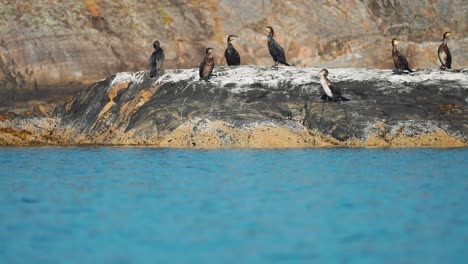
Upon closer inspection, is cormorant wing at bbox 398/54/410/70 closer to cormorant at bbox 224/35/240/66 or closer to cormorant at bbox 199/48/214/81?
cormorant at bbox 224/35/240/66

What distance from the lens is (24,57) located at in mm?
31125

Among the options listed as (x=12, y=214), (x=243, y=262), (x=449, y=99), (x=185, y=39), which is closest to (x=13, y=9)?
(x=185, y=39)

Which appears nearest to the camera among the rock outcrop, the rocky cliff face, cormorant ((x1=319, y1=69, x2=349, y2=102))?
the rock outcrop

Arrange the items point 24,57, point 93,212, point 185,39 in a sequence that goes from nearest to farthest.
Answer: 1. point 93,212
2. point 24,57
3. point 185,39

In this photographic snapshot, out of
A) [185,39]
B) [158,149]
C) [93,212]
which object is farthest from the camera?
[185,39]

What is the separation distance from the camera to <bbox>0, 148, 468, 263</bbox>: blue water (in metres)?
7.38

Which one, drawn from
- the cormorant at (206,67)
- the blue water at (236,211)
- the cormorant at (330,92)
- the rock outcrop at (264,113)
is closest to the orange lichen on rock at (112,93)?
the rock outcrop at (264,113)

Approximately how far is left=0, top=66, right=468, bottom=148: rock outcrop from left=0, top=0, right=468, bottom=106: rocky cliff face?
272 inches

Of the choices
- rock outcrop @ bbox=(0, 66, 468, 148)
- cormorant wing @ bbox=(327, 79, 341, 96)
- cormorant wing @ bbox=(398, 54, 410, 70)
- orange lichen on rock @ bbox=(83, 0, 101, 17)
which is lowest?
rock outcrop @ bbox=(0, 66, 468, 148)

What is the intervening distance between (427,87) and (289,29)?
1419 cm

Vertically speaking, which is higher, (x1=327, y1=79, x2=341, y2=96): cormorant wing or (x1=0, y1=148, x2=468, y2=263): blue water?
(x1=0, y1=148, x2=468, y2=263): blue water

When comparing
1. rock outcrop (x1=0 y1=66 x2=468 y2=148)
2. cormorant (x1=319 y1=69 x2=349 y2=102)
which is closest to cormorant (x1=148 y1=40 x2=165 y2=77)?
rock outcrop (x1=0 y1=66 x2=468 y2=148)

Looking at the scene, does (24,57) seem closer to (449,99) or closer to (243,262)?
(449,99)

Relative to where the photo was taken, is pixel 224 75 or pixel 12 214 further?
pixel 224 75
